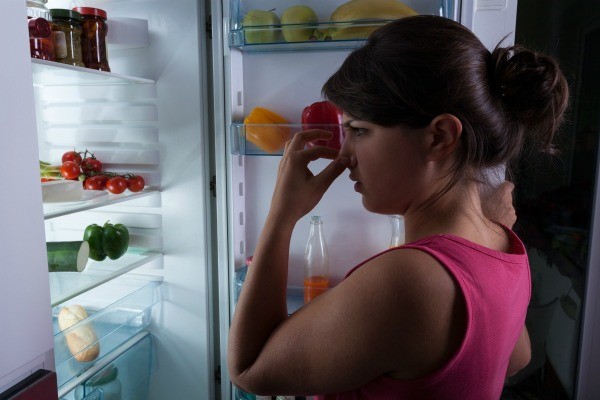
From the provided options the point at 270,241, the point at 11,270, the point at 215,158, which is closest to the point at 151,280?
the point at 215,158

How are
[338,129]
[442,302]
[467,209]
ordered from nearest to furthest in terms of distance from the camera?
[442,302] → [467,209] → [338,129]

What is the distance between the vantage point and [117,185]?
4.92 ft

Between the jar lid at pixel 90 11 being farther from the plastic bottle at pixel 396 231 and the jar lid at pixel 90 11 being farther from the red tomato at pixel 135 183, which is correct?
the plastic bottle at pixel 396 231

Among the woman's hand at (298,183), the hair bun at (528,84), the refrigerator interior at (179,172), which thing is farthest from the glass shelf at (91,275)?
the hair bun at (528,84)

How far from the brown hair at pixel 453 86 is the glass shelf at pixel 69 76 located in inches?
30.6

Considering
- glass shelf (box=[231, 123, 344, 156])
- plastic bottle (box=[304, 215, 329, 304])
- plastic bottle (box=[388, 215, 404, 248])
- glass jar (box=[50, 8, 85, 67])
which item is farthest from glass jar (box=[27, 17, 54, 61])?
plastic bottle (box=[388, 215, 404, 248])

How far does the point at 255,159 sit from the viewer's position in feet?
4.83

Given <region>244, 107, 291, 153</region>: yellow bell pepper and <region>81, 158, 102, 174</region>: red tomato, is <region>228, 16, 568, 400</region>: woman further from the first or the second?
<region>81, 158, 102, 174</region>: red tomato

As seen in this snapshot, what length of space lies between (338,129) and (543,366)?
1.03 m

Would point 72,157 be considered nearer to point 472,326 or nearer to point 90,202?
point 90,202

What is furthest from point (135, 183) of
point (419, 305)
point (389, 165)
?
point (419, 305)

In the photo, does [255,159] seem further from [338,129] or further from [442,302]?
[442,302]

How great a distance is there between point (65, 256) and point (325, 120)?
839 millimetres

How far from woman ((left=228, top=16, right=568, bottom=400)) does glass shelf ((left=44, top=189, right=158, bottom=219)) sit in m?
0.70
